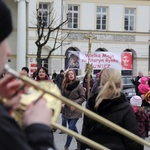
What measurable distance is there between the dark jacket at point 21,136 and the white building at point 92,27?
125ft

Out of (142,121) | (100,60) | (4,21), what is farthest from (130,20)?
(4,21)

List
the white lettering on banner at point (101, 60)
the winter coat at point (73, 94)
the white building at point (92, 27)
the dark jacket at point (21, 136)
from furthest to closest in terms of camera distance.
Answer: the white building at point (92, 27) < the white lettering on banner at point (101, 60) < the winter coat at point (73, 94) < the dark jacket at point (21, 136)

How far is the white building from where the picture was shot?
40.2 metres

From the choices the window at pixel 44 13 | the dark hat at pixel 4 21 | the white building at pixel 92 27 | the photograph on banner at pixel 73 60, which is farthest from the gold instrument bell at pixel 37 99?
the window at pixel 44 13

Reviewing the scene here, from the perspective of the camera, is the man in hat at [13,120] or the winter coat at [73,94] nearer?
the man in hat at [13,120]

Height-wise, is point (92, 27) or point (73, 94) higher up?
point (92, 27)

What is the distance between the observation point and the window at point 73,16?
41.9 m

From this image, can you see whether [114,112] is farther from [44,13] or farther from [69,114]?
[44,13]

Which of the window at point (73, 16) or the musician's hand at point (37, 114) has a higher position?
the window at point (73, 16)

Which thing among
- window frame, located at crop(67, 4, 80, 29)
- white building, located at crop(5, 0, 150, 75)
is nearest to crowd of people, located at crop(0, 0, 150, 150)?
white building, located at crop(5, 0, 150, 75)

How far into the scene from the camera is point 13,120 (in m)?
1.70

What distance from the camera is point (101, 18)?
4238 centimetres

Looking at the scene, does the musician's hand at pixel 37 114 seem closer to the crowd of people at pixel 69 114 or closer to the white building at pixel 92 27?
the crowd of people at pixel 69 114

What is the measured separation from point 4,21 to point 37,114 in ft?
1.24
